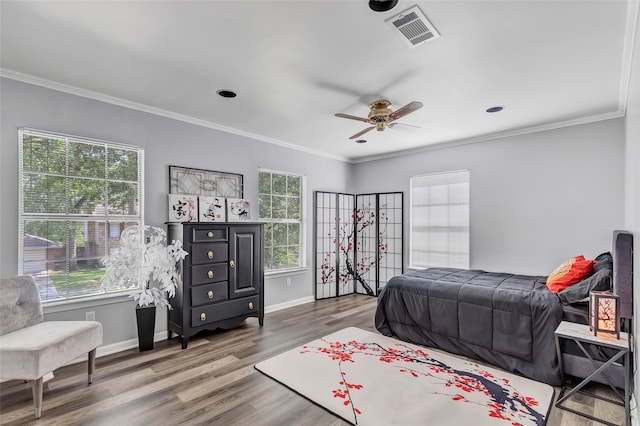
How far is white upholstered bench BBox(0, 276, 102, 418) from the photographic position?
82.3 inches

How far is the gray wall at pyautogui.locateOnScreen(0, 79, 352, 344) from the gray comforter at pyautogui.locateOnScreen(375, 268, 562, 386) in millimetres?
2063

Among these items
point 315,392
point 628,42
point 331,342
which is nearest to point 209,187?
point 331,342

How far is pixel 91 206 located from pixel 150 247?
2.28ft

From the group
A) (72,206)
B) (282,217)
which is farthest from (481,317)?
(72,206)

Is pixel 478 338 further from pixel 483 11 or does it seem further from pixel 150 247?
pixel 150 247

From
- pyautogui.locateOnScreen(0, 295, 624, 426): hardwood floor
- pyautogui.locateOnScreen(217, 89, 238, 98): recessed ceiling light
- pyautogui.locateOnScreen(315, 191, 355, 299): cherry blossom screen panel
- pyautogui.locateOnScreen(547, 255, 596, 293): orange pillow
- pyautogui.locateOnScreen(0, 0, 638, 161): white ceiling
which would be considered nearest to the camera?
pyautogui.locateOnScreen(0, 0, 638, 161): white ceiling

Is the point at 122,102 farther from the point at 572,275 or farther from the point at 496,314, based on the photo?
the point at 572,275

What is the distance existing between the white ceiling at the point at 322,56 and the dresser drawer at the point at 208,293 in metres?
2.03

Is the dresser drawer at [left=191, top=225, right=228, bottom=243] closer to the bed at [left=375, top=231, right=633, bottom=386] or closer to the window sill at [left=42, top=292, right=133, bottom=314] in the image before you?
the window sill at [left=42, top=292, right=133, bottom=314]

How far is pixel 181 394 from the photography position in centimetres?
247

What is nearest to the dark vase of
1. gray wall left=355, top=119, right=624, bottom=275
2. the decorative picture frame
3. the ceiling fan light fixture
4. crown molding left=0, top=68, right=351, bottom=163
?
the decorative picture frame

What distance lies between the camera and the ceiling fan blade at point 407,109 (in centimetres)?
276

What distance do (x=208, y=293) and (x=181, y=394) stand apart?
4.15 ft

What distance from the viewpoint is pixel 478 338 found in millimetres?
3080
